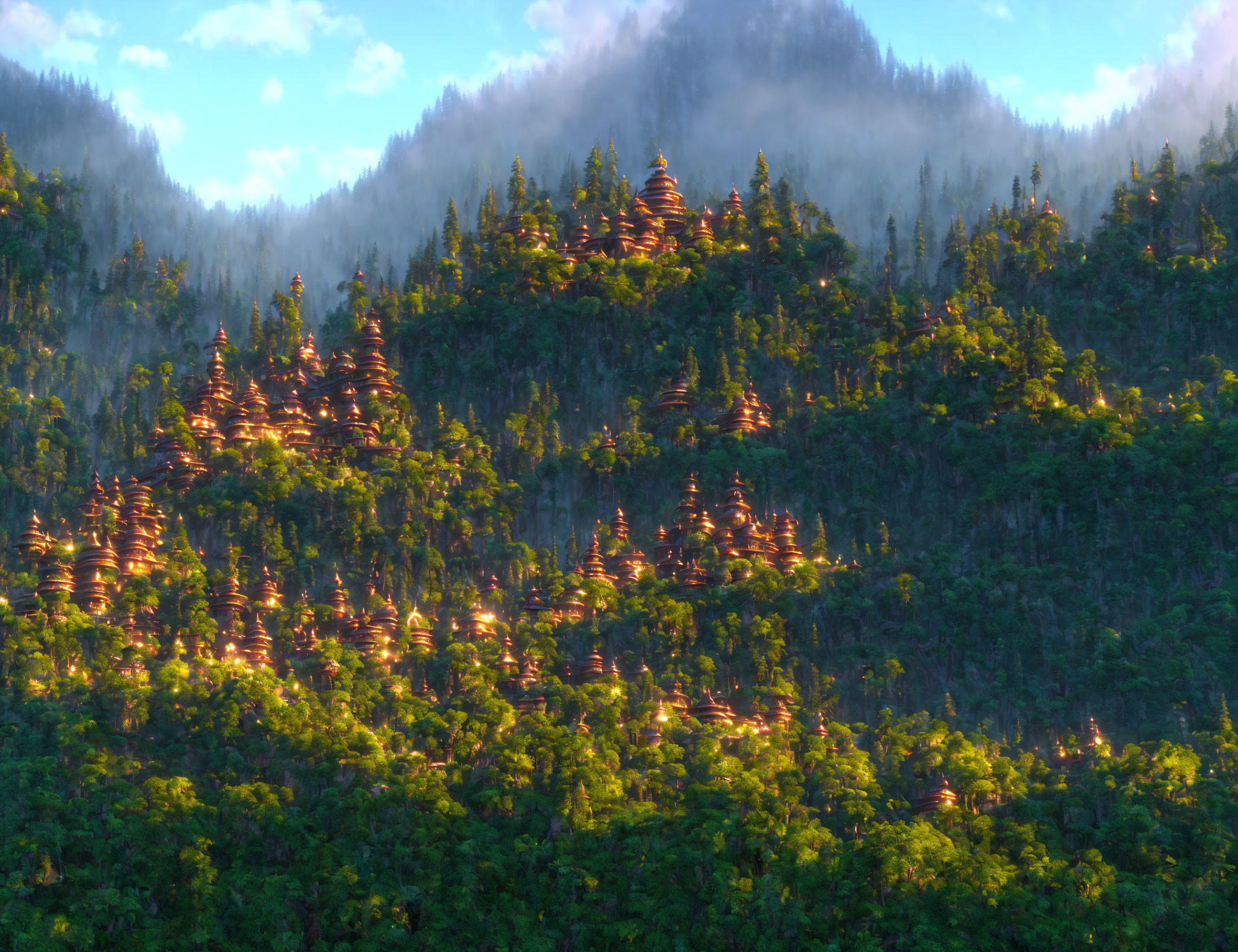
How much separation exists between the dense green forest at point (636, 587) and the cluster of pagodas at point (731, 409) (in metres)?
0.30

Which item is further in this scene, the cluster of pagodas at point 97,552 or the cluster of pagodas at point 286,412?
the cluster of pagodas at point 286,412

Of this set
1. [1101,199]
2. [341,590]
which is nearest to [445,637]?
[341,590]

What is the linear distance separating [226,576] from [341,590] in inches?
235

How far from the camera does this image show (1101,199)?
150125mm

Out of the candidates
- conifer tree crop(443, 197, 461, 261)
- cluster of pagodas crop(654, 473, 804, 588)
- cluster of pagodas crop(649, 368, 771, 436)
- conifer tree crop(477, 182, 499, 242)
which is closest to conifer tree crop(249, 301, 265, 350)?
conifer tree crop(443, 197, 461, 261)

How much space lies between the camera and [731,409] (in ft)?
326

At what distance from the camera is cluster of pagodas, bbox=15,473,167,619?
78.8 meters

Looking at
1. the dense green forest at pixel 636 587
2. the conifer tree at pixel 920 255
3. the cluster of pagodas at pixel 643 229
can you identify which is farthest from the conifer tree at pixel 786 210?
the conifer tree at pixel 920 255

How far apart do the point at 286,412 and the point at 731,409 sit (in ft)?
90.4

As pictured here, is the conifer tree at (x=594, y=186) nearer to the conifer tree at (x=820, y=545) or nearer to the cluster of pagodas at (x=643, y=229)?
the cluster of pagodas at (x=643, y=229)

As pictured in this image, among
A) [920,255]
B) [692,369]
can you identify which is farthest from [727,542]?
[920,255]

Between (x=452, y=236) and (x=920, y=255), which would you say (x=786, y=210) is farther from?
(x=452, y=236)

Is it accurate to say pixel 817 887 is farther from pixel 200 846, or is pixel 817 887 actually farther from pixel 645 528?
pixel 645 528

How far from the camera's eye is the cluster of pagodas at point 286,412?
92.9m
